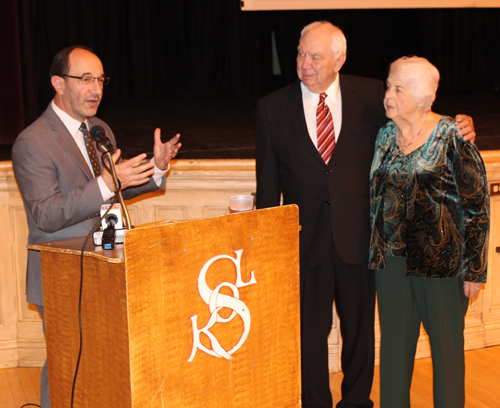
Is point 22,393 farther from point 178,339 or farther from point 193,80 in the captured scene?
point 193,80

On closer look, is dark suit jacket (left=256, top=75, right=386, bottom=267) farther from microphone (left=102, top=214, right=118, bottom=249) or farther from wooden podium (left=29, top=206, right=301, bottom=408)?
microphone (left=102, top=214, right=118, bottom=249)

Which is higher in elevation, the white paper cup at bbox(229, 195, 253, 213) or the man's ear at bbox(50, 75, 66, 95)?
the man's ear at bbox(50, 75, 66, 95)

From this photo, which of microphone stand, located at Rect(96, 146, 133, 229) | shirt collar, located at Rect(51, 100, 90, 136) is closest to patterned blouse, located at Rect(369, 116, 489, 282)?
microphone stand, located at Rect(96, 146, 133, 229)

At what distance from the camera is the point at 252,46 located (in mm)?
9492

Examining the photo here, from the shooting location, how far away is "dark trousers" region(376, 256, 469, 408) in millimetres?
2260

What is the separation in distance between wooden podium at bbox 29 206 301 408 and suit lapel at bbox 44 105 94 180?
50cm

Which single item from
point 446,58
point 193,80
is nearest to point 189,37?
point 193,80

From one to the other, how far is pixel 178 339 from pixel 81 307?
34 cm

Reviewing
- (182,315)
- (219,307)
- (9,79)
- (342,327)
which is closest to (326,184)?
(342,327)

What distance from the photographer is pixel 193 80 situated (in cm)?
944

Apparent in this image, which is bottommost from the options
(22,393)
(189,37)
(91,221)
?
(22,393)

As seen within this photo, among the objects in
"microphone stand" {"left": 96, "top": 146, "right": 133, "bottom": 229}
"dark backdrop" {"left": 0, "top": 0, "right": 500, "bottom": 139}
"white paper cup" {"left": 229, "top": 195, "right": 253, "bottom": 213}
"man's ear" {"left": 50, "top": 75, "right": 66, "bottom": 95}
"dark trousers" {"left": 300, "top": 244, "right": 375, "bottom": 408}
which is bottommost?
"dark trousers" {"left": 300, "top": 244, "right": 375, "bottom": 408}

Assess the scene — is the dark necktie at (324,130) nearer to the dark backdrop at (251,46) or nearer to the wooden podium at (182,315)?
the wooden podium at (182,315)

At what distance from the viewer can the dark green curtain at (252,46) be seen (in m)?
9.06
